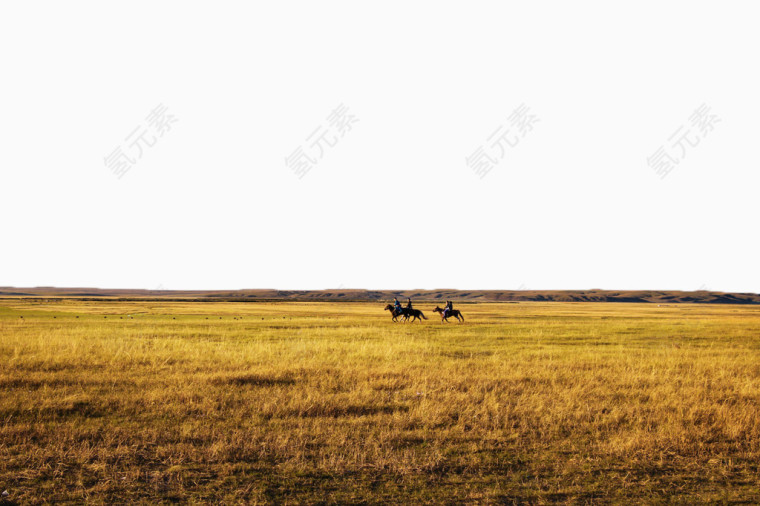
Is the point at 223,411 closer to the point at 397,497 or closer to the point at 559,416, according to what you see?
the point at 397,497

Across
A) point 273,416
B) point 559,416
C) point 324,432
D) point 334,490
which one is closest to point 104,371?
point 273,416

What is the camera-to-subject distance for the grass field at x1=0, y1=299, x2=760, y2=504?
241 inches

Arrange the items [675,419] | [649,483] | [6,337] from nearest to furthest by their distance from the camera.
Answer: [649,483], [675,419], [6,337]

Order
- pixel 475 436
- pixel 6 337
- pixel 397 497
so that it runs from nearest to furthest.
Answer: pixel 397 497
pixel 475 436
pixel 6 337

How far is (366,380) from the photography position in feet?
41.8

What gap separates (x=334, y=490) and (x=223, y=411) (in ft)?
14.2

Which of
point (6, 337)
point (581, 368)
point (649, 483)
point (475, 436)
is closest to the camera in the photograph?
point (649, 483)

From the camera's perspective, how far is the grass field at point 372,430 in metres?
6.12

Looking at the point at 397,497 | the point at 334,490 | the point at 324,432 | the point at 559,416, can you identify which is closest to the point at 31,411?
the point at 324,432

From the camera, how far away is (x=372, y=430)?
8.48 metres

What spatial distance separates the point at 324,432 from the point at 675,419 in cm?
676

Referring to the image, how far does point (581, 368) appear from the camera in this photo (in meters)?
15.2

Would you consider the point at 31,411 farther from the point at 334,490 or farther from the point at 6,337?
the point at 6,337

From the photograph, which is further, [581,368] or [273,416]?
[581,368]
